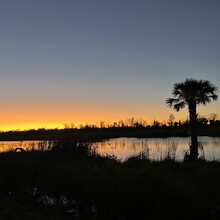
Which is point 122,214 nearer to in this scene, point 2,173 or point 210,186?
point 210,186

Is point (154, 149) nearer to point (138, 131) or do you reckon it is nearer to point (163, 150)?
point (163, 150)

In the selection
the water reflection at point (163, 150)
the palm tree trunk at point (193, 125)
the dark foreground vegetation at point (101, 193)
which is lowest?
the dark foreground vegetation at point (101, 193)

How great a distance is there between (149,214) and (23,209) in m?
2.91

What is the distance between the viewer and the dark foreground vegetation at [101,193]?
30.5 feet

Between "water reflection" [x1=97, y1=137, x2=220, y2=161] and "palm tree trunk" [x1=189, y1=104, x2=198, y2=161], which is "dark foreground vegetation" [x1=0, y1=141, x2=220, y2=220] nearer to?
"water reflection" [x1=97, y1=137, x2=220, y2=161]

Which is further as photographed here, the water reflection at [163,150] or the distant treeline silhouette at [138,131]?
the distant treeline silhouette at [138,131]

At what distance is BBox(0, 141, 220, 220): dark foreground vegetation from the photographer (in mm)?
9281

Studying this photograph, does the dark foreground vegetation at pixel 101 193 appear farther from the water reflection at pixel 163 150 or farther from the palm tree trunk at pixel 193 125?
the palm tree trunk at pixel 193 125

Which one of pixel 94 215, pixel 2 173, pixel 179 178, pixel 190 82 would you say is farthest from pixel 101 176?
pixel 190 82

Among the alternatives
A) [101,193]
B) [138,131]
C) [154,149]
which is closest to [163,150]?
[154,149]

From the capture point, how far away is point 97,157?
17.8 meters

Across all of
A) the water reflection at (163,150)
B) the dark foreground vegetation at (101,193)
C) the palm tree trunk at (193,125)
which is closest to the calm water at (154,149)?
the water reflection at (163,150)

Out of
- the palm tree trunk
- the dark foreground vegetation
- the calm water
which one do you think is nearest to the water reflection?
the calm water

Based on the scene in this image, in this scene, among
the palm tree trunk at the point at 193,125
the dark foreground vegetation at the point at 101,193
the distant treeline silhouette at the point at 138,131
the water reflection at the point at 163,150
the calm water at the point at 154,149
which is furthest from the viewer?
the distant treeline silhouette at the point at 138,131
